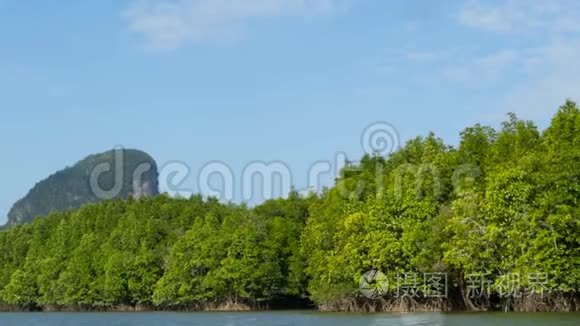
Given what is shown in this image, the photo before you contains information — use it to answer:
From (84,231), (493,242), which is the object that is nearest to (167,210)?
(84,231)

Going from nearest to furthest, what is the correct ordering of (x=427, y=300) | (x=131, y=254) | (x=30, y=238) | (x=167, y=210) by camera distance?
(x=427, y=300), (x=131, y=254), (x=167, y=210), (x=30, y=238)

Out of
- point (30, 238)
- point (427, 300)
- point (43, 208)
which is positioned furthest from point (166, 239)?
point (43, 208)

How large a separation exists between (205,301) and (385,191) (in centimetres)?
2060

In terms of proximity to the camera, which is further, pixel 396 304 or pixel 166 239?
pixel 166 239

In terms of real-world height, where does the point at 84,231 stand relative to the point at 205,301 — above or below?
above

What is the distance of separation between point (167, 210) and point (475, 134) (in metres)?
34.0

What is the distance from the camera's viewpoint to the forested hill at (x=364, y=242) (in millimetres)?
33656

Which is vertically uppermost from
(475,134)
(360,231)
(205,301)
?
(475,134)

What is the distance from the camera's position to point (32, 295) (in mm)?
71000

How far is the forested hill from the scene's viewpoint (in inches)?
1325

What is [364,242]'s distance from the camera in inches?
1682

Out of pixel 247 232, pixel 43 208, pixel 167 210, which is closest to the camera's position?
pixel 247 232

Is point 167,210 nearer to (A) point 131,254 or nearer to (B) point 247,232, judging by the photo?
(A) point 131,254

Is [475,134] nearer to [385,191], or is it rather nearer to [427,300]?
[385,191]
